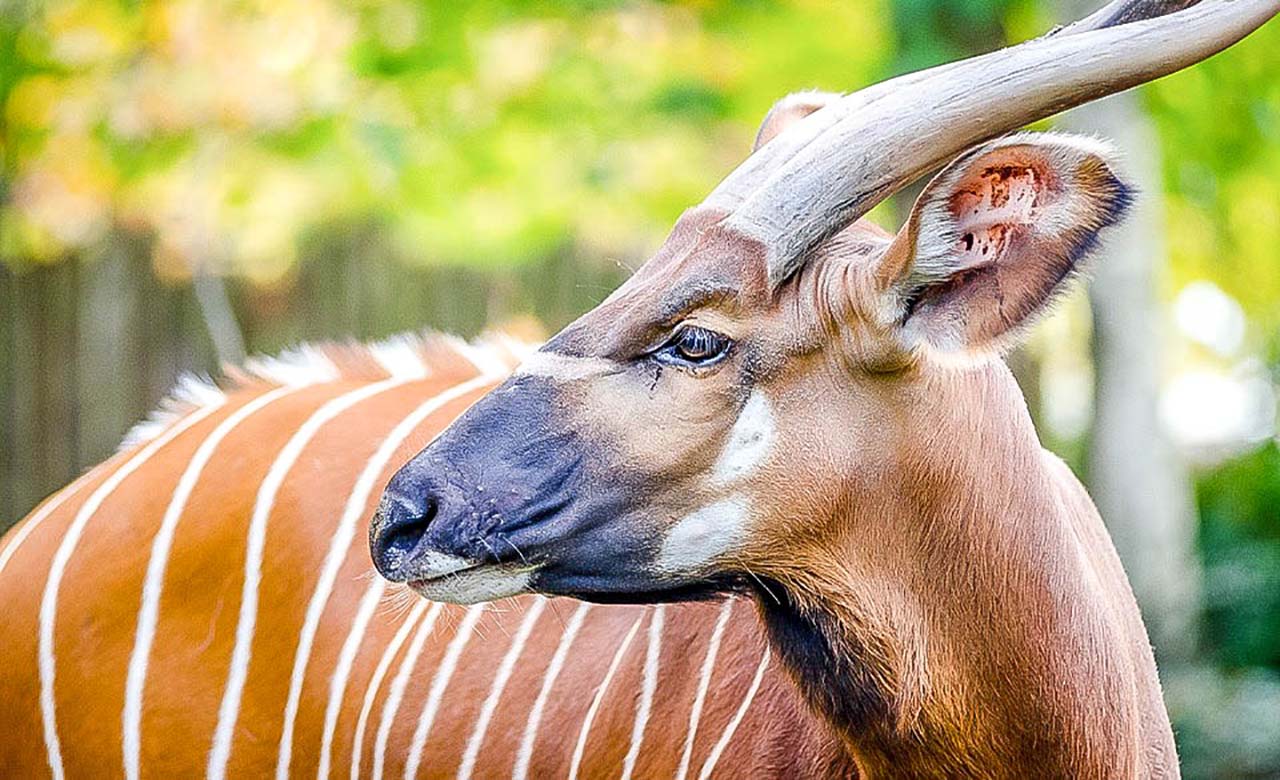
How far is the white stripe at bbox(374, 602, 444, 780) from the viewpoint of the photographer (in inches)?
157

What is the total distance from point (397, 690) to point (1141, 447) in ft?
18.7

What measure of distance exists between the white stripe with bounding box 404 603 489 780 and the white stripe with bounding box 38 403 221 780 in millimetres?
1002

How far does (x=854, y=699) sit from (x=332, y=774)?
5.17ft

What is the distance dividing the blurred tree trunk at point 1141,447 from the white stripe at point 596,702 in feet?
17.9

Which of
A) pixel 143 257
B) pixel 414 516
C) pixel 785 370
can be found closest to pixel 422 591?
pixel 414 516

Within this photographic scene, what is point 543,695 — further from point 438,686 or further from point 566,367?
point 566,367

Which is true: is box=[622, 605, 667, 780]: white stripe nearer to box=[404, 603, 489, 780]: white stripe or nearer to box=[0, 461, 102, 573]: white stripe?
box=[404, 603, 489, 780]: white stripe

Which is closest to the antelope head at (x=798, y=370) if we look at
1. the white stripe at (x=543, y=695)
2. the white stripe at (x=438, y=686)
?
the white stripe at (x=543, y=695)

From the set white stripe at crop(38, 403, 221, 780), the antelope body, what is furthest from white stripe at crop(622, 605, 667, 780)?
white stripe at crop(38, 403, 221, 780)

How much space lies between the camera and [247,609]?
166 inches

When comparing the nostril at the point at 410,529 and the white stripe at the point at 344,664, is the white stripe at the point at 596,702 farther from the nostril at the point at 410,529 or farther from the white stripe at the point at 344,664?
the nostril at the point at 410,529

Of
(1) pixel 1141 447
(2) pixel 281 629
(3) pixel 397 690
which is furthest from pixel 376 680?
(1) pixel 1141 447

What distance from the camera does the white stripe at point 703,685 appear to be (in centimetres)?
342

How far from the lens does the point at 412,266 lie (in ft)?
43.1
